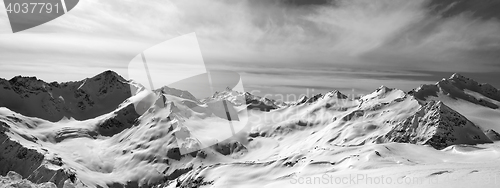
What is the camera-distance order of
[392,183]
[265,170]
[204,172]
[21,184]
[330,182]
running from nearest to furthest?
[21,184] < [392,183] < [330,182] < [265,170] < [204,172]

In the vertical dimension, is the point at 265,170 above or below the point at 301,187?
below

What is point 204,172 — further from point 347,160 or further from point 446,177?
point 446,177

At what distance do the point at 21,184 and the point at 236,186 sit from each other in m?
50.1

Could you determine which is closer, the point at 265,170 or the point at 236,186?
the point at 236,186

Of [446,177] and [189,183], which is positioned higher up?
[446,177]

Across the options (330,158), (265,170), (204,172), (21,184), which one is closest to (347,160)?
(330,158)

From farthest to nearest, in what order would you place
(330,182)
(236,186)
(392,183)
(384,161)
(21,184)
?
1. (236,186)
2. (384,161)
3. (330,182)
4. (392,183)
5. (21,184)

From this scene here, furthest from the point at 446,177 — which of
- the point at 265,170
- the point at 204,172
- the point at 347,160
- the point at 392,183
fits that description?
the point at 204,172

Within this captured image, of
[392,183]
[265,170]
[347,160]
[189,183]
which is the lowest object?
[189,183]

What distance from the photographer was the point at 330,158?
93.2 metres

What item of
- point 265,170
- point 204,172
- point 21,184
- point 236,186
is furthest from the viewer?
point 204,172

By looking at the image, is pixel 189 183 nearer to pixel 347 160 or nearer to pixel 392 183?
pixel 347 160

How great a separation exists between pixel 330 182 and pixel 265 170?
36.7 meters

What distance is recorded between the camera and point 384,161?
74.4 m
